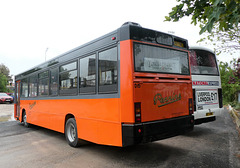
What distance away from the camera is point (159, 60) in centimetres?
478

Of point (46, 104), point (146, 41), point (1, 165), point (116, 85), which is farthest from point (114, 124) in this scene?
point (46, 104)

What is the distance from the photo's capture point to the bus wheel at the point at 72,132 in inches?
225

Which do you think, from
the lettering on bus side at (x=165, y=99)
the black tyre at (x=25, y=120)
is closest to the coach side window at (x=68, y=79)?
the lettering on bus side at (x=165, y=99)

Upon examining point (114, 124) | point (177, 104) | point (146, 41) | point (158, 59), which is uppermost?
point (146, 41)

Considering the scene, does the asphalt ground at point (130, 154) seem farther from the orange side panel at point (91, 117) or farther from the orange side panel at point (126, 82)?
the orange side panel at point (126, 82)

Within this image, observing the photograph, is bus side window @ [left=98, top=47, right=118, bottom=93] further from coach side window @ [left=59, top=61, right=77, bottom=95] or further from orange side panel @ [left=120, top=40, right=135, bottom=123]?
coach side window @ [left=59, top=61, right=77, bottom=95]

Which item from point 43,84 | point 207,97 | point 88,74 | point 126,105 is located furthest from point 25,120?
point 207,97

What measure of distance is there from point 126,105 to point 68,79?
9.29ft

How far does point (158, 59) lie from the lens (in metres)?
4.77

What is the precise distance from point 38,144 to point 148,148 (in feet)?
11.9

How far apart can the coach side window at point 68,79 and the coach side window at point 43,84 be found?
1309 millimetres

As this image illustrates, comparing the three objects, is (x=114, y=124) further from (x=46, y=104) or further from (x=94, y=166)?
(x=46, y=104)

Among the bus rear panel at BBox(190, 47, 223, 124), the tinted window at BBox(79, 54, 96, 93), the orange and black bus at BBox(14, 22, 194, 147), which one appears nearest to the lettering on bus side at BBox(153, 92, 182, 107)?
the orange and black bus at BBox(14, 22, 194, 147)

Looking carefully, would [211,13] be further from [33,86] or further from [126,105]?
[33,86]
